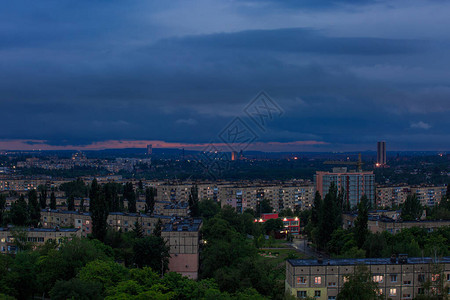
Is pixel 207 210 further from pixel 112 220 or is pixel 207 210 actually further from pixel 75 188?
pixel 75 188

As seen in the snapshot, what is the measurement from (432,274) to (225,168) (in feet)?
382

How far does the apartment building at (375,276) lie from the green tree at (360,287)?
0.58 metres

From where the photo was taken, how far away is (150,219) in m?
41.5

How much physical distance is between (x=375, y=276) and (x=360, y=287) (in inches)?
79.9

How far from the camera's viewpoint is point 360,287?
2247cm

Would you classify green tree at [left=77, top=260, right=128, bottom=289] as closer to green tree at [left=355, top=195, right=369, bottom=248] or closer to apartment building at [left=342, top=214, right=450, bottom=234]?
green tree at [left=355, top=195, right=369, bottom=248]

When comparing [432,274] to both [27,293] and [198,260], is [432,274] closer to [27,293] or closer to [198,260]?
[198,260]

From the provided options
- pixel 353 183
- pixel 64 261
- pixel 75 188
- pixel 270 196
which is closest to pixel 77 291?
pixel 64 261

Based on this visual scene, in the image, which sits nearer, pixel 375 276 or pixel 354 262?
pixel 375 276

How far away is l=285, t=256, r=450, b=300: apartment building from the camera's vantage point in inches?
937

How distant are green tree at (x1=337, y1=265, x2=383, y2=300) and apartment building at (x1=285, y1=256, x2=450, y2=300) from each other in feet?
1.90

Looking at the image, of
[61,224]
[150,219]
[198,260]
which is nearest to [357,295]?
[198,260]

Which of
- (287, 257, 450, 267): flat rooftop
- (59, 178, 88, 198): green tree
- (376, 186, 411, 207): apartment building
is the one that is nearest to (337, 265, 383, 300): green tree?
(287, 257, 450, 267): flat rooftop

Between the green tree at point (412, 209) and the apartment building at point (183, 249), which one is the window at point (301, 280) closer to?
the apartment building at point (183, 249)
